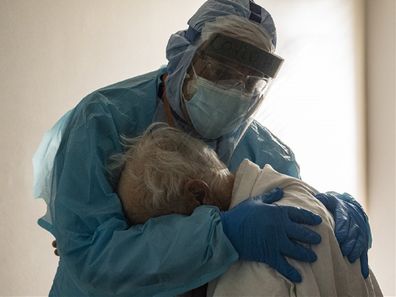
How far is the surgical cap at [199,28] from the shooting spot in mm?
1193

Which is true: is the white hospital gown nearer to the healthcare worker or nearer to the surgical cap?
the healthcare worker

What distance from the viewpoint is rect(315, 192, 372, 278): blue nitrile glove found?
0.95m

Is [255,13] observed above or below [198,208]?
above

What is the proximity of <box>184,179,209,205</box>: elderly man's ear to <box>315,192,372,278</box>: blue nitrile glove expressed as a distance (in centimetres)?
21

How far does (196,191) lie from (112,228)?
0.53 feet

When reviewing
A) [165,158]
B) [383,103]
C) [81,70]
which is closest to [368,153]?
[383,103]

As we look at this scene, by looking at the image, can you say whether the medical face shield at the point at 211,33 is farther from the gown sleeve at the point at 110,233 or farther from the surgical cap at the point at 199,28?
the gown sleeve at the point at 110,233

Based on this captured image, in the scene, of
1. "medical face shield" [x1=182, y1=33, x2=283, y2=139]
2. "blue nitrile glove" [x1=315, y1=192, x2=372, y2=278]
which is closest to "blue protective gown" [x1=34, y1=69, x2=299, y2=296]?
"medical face shield" [x1=182, y1=33, x2=283, y2=139]

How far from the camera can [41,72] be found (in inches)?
62.6

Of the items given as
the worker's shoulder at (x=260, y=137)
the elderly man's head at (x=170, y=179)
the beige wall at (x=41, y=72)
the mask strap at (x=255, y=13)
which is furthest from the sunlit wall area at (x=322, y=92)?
the elderly man's head at (x=170, y=179)

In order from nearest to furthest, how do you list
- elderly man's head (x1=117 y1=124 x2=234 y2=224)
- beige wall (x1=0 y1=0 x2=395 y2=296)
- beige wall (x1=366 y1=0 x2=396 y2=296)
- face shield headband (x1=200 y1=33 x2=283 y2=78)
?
elderly man's head (x1=117 y1=124 x2=234 y2=224), face shield headband (x1=200 y1=33 x2=283 y2=78), beige wall (x1=0 y1=0 x2=395 y2=296), beige wall (x1=366 y1=0 x2=396 y2=296)

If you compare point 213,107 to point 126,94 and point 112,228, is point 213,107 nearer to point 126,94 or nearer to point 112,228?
point 126,94

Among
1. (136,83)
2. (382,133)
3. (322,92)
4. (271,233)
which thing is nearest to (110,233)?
(271,233)

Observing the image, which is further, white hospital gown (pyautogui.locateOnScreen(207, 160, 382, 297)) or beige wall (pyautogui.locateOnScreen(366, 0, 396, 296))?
beige wall (pyautogui.locateOnScreen(366, 0, 396, 296))
